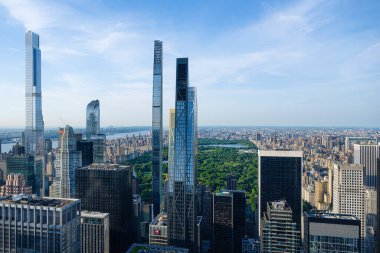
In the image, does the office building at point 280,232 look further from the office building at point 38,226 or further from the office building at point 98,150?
the office building at point 98,150

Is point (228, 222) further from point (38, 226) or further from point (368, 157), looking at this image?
point (368, 157)

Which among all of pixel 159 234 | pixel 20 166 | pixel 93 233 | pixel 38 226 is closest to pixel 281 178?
pixel 159 234

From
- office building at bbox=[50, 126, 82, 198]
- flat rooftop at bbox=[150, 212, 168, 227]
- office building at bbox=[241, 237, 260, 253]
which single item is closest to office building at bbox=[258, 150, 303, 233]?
office building at bbox=[241, 237, 260, 253]

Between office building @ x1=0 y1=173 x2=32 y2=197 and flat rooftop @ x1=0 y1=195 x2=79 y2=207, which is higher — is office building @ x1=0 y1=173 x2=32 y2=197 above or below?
below

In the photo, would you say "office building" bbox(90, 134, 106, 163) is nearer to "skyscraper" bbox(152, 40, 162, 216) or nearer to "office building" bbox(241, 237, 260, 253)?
"skyscraper" bbox(152, 40, 162, 216)

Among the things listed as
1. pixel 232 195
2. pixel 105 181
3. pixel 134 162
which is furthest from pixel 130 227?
pixel 134 162

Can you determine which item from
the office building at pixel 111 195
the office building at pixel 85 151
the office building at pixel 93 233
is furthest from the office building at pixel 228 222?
the office building at pixel 85 151
